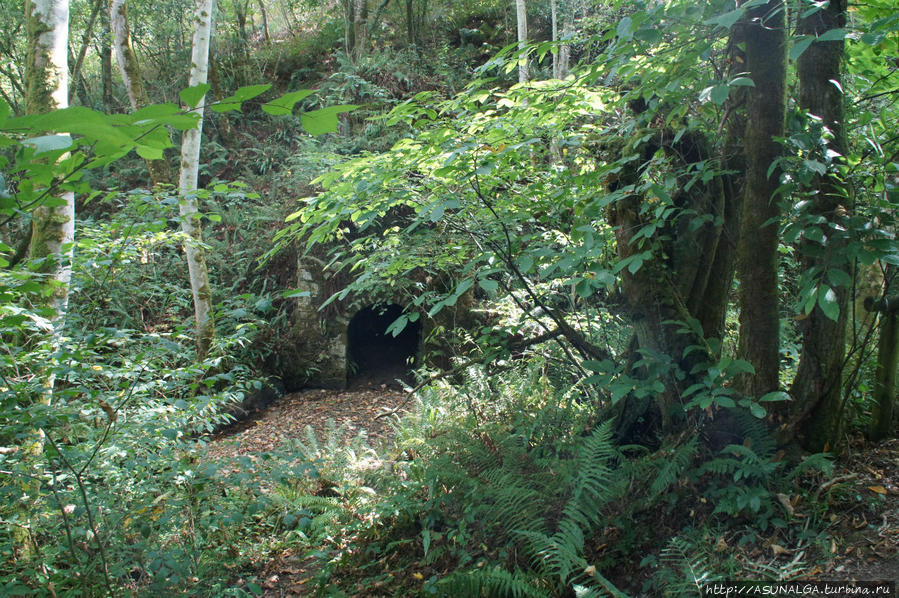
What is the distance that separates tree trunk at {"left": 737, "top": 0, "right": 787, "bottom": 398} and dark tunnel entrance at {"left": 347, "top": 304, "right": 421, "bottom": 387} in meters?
6.26

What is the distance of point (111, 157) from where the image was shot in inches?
48.4

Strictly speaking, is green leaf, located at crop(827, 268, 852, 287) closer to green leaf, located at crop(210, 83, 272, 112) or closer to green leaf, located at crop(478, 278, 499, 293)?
green leaf, located at crop(478, 278, 499, 293)

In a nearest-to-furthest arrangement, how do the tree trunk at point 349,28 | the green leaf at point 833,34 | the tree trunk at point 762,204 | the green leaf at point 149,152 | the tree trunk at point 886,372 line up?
1. the green leaf at point 149,152
2. the green leaf at point 833,34
3. the tree trunk at point 762,204
4. the tree trunk at point 886,372
5. the tree trunk at point 349,28

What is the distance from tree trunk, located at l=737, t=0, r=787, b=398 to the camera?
270cm

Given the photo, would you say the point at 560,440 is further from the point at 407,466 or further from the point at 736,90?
the point at 736,90

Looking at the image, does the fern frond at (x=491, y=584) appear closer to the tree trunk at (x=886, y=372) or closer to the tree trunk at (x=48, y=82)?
the tree trunk at (x=886, y=372)

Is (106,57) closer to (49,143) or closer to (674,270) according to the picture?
(674,270)

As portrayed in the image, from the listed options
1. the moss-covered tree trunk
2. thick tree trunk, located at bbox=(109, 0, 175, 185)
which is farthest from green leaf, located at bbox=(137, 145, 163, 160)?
the moss-covered tree trunk

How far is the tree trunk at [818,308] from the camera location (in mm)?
2547

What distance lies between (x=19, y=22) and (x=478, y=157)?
1459 centimetres

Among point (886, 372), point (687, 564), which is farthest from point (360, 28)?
point (687, 564)

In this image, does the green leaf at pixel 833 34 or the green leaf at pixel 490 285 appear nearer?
the green leaf at pixel 833 34

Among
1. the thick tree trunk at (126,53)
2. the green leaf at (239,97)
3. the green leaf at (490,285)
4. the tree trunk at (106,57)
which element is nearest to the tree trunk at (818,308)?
the green leaf at (490,285)

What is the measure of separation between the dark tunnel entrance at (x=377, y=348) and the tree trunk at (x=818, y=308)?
6350 millimetres
